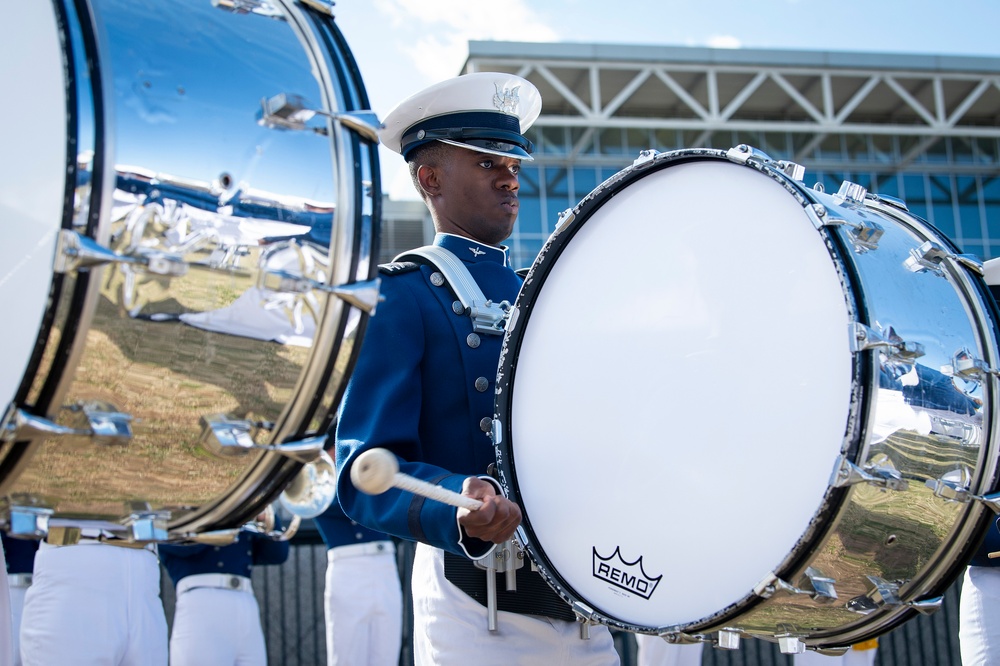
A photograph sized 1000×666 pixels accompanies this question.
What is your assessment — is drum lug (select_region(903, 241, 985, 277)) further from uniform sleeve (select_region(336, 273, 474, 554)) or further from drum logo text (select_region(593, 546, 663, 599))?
uniform sleeve (select_region(336, 273, 474, 554))

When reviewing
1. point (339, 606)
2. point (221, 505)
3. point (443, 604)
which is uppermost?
point (221, 505)

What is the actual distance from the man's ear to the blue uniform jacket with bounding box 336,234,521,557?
303 mm

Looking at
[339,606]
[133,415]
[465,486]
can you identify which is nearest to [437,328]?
[465,486]

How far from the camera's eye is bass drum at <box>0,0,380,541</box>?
1676 mm

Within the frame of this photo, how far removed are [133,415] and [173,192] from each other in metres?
0.36

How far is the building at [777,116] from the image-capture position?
1098 inches

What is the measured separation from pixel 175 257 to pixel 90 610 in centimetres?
286

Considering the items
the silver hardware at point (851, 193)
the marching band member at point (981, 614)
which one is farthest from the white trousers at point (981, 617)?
the silver hardware at point (851, 193)

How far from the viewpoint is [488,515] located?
2240mm

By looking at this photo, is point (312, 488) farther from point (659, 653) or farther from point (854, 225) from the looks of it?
point (659, 653)

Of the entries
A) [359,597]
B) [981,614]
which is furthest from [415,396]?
[359,597]

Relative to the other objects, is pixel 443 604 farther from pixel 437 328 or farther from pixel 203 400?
pixel 203 400

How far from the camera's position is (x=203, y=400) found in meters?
1.85

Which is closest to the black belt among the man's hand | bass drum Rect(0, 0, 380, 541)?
the man's hand
